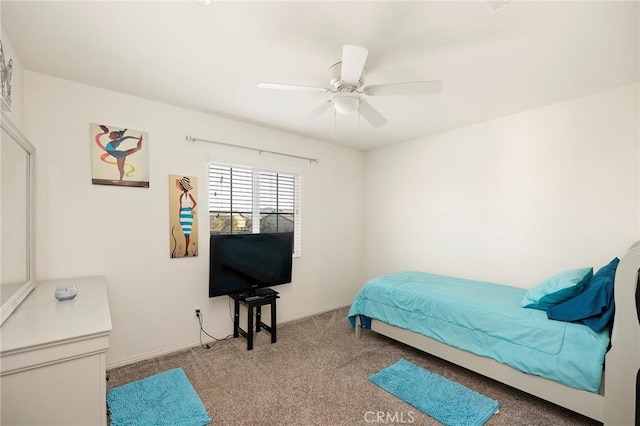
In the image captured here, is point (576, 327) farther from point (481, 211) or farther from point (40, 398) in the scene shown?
point (40, 398)

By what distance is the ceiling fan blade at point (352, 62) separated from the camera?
1.53 meters

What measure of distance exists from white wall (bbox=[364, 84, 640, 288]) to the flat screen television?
180 cm

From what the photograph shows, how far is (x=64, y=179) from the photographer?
246cm

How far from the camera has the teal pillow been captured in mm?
2143

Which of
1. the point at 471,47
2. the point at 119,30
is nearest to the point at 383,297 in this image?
the point at 471,47

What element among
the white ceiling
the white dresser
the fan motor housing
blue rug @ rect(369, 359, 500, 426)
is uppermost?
the white ceiling

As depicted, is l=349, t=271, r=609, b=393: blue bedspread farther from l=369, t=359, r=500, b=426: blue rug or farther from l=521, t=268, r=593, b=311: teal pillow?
l=369, t=359, r=500, b=426: blue rug

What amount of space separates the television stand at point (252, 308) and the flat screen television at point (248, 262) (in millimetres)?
82

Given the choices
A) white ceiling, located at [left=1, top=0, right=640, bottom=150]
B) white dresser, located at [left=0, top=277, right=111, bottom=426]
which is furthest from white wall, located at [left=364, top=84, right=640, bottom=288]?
white dresser, located at [left=0, top=277, right=111, bottom=426]

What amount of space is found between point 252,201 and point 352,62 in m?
2.32

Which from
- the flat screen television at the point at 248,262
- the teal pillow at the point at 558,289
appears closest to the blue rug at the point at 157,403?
the flat screen television at the point at 248,262

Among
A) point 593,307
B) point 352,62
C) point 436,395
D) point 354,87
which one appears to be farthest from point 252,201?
point 593,307

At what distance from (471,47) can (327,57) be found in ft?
3.14

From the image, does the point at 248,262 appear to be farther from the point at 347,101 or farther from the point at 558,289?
the point at 558,289
